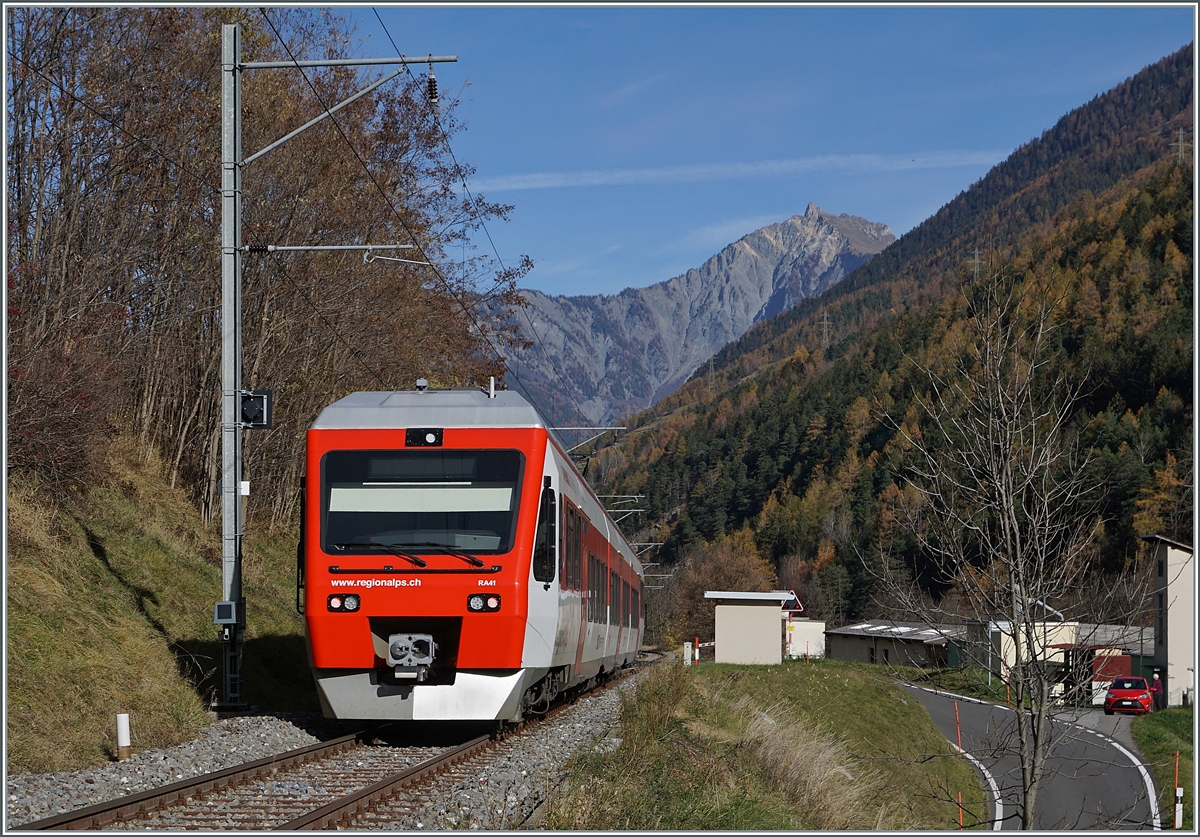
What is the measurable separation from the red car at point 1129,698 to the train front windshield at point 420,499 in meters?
44.1

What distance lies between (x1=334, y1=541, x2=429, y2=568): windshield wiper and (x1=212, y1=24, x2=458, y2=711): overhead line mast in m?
2.28

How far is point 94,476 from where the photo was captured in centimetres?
1692

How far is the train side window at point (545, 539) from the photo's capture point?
12.3 metres

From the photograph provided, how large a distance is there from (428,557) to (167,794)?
4007mm

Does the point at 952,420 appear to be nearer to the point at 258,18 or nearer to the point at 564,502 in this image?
the point at 564,502

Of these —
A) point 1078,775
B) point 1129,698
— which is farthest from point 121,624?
point 1129,698

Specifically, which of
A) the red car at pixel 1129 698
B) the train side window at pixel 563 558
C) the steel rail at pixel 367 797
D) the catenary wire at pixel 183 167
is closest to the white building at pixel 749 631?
the red car at pixel 1129 698

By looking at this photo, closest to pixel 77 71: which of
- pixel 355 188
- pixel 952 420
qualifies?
pixel 355 188

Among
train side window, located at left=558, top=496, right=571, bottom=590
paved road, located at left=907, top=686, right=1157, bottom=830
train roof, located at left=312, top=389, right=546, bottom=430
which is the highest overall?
train roof, located at left=312, top=389, right=546, bottom=430

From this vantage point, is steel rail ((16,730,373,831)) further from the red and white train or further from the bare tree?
the bare tree

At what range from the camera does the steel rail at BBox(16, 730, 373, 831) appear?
7.24m

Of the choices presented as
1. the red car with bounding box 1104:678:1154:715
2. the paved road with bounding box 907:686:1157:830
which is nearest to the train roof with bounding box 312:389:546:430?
the paved road with bounding box 907:686:1157:830

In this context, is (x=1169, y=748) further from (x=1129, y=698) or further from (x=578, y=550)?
(x=578, y=550)

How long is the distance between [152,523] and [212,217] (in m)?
6.26
